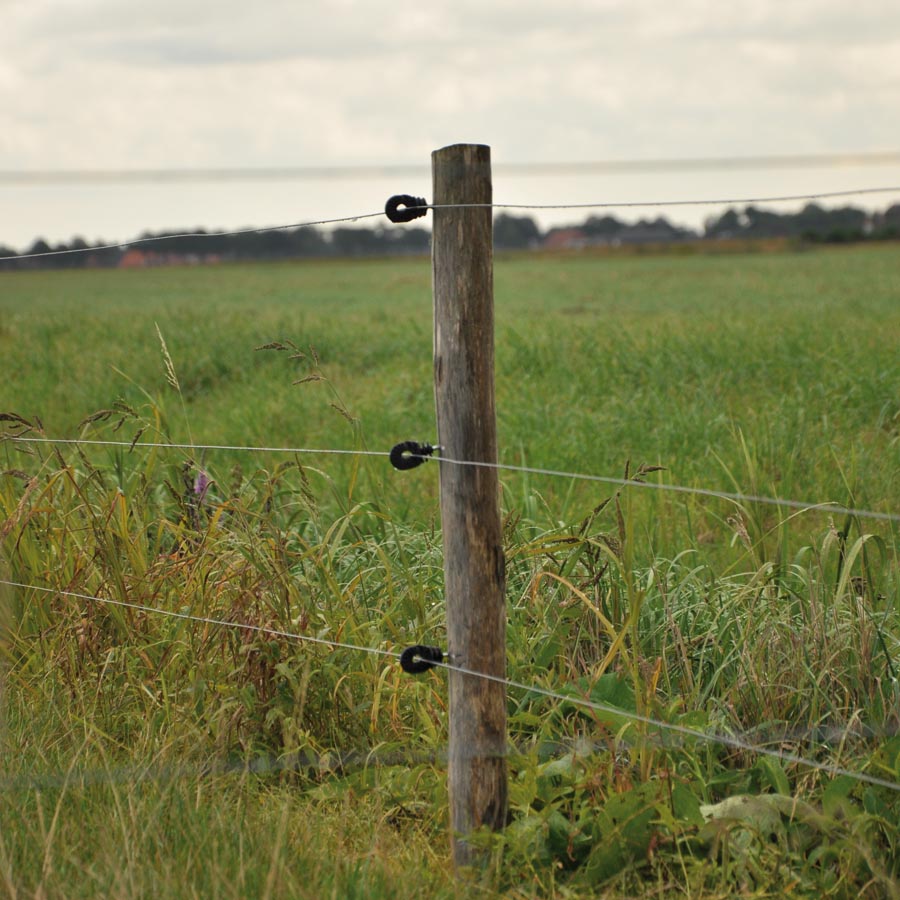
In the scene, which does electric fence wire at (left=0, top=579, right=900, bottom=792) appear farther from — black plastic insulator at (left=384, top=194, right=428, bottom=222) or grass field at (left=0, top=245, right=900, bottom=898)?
black plastic insulator at (left=384, top=194, right=428, bottom=222)

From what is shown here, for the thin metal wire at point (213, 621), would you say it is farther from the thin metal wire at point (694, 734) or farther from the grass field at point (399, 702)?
the thin metal wire at point (694, 734)

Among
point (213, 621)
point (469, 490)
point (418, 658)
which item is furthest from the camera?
point (213, 621)

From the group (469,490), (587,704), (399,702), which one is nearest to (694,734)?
(587,704)

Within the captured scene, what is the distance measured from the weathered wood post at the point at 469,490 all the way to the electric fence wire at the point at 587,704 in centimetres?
8

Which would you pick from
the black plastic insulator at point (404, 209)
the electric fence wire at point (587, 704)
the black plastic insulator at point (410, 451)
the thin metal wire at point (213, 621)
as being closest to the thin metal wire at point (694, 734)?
the electric fence wire at point (587, 704)

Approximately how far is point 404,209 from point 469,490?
0.66 meters

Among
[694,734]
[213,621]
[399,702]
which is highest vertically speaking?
[213,621]

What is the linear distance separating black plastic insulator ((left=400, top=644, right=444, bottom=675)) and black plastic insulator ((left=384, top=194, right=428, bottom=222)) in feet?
3.24

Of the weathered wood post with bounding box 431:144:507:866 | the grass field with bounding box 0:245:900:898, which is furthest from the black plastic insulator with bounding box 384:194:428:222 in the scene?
the grass field with bounding box 0:245:900:898

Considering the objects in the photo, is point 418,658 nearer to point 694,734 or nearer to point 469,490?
point 469,490

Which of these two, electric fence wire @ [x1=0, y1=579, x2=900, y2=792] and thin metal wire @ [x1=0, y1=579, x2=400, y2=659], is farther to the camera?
thin metal wire @ [x1=0, y1=579, x2=400, y2=659]

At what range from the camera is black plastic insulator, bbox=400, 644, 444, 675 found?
98.3 inches

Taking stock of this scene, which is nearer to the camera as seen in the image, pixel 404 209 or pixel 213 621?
pixel 404 209

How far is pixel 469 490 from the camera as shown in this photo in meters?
2.41
